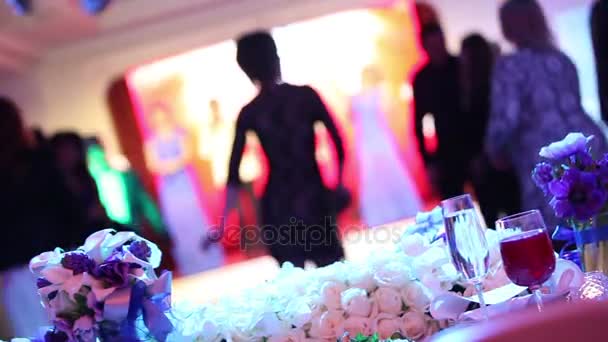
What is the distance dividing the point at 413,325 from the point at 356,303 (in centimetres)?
11

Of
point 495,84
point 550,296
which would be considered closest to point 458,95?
point 495,84

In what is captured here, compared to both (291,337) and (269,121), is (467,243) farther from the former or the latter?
(269,121)

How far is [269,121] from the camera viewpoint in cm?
227

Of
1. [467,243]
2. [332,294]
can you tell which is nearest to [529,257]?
[467,243]

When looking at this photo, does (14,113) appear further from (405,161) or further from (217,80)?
(405,161)

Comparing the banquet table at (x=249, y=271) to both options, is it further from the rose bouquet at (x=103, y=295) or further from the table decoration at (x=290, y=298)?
the rose bouquet at (x=103, y=295)

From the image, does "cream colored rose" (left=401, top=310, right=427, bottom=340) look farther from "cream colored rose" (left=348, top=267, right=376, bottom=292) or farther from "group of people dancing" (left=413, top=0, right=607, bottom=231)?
"group of people dancing" (left=413, top=0, right=607, bottom=231)

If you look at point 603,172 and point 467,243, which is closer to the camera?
point 467,243

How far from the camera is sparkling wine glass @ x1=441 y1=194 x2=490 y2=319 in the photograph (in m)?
1.19

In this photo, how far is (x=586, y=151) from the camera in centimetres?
133

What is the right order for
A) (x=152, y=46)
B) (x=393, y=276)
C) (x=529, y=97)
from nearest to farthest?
(x=393, y=276)
(x=529, y=97)
(x=152, y=46)

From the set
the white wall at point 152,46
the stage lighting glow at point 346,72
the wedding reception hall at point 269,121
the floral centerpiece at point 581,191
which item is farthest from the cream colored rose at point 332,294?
the white wall at point 152,46

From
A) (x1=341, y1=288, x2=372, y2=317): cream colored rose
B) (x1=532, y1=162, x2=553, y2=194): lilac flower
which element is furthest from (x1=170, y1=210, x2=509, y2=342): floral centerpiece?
(x1=532, y1=162, x2=553, y2=194): lilac flower

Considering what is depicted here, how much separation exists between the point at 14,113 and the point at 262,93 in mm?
885
